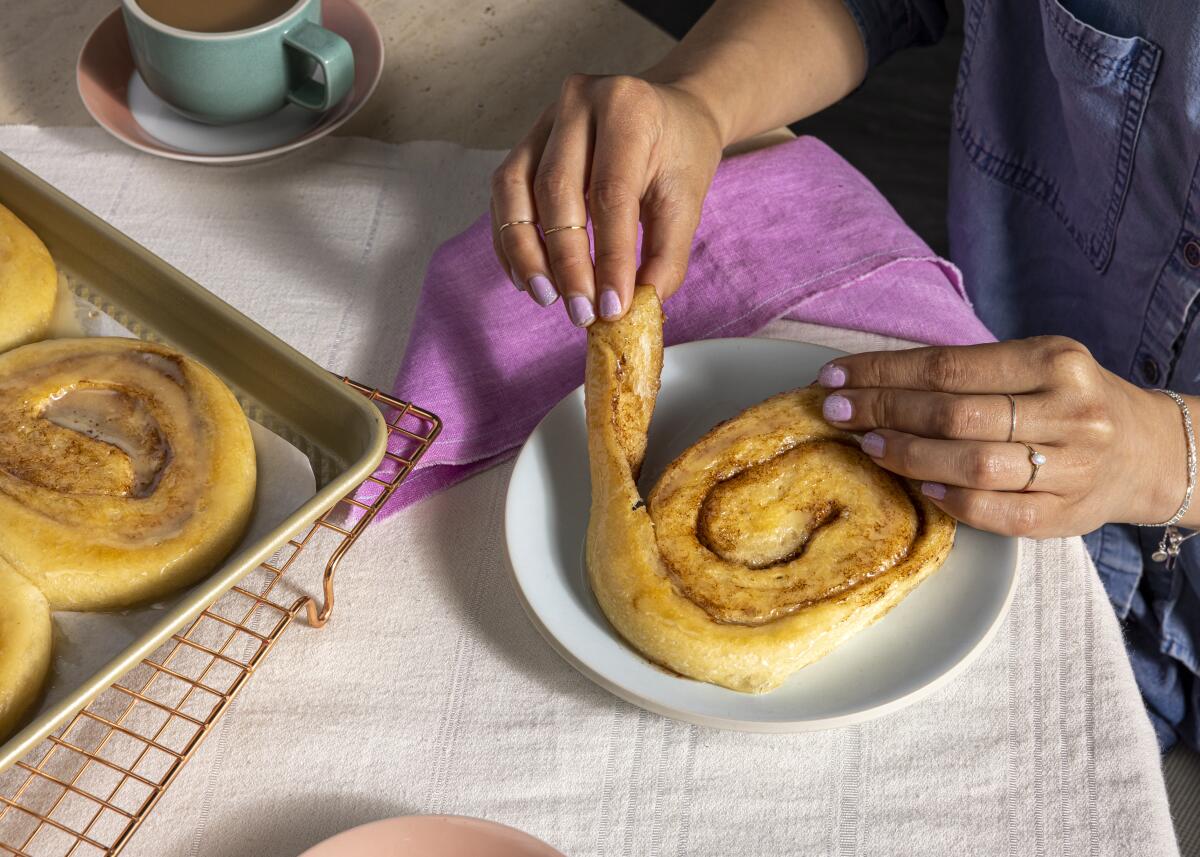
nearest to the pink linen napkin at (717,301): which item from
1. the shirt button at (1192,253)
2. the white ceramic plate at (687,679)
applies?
the white ceramic plate at (687,679)

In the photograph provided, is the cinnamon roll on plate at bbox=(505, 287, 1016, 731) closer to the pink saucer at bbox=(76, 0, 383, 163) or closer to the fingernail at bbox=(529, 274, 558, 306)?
the fingernail at bbox=(529, 274, 558, 306)

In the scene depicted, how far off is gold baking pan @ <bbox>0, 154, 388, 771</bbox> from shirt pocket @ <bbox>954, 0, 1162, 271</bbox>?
82 cm

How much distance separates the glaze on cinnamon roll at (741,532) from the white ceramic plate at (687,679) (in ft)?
0.06

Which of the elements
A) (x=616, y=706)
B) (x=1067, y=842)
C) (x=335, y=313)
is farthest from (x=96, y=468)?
(x=1067, y=842)

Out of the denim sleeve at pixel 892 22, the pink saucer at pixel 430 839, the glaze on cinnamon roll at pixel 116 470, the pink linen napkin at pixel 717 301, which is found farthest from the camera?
the denim sleeve at pixel 892 22

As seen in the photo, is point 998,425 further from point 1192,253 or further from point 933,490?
point 1192,253

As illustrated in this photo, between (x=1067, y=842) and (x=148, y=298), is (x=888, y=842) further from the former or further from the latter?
(x=148, y=298)

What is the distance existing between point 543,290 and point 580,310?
0.05 m

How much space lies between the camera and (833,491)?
0.92 meters

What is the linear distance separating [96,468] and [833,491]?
23.4 inches

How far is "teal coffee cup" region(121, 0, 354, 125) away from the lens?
121 cm

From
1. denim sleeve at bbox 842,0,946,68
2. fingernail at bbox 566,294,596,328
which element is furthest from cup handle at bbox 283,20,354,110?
denim sleeve at bbox 842,0,946,68

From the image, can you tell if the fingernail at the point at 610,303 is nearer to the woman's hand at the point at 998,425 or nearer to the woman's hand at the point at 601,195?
the woman's hand at the point at 601,195

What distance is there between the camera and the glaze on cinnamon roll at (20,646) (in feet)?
2.53
